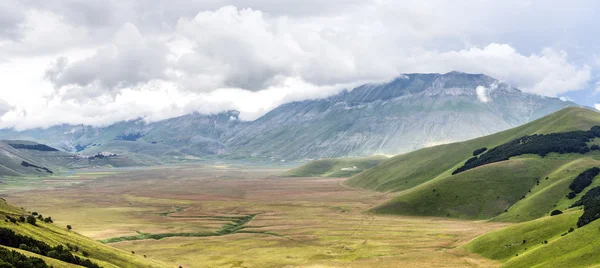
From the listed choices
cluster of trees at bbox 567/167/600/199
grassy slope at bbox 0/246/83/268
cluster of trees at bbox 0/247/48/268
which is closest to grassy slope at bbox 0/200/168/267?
grassy slope at bbox 0/246/83/268

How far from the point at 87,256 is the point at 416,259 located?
77.5 metres

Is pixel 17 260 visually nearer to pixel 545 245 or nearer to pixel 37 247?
pixel 37 247

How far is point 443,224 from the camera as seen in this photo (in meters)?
175

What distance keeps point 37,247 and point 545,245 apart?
87.2 meters

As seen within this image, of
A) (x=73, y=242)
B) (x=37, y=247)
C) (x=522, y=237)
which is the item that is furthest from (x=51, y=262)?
(x=522, y=237)

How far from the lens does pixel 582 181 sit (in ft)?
576

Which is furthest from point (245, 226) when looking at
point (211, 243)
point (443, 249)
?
point (443, 249)

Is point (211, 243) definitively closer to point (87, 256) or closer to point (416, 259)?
point (416, 259)

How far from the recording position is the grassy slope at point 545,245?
78625 millimetres

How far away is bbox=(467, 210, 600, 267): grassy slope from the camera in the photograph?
78.6m

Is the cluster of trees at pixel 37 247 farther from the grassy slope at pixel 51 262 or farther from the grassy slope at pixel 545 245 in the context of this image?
the grassy slope at pixel 545 245

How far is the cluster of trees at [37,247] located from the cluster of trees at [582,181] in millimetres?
164618

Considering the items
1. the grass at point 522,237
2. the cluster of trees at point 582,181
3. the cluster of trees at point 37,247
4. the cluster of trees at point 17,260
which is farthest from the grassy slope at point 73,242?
the cluster of trees at point 582,181

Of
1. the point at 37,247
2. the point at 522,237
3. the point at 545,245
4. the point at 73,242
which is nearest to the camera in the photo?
the point at 37,247
